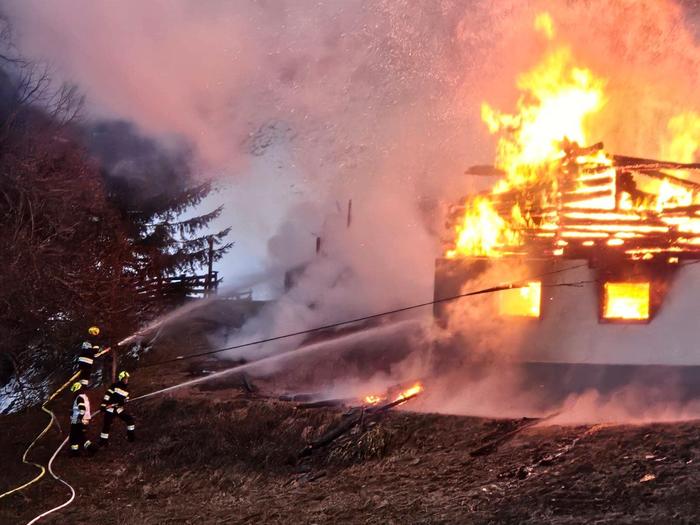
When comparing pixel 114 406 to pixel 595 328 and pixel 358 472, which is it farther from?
pixel 595 328

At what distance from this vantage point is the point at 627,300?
984cm

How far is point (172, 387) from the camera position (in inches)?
458

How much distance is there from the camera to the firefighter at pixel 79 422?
851 centimetres

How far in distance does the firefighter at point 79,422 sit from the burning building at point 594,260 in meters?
6.15

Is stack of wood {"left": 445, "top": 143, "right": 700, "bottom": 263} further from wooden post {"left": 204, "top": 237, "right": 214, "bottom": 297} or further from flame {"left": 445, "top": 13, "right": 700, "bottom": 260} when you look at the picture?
wooden post {"left": 204, "top": 237, "right": 214, "bottom": 297}

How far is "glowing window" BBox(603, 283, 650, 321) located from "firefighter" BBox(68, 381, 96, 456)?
8.60 metres

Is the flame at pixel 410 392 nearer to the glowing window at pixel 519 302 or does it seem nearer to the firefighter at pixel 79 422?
the glowing window at pixel 519 302

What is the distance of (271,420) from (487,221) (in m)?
5.52

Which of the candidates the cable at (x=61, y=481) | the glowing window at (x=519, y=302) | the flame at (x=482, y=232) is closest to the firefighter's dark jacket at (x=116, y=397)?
the cable at (x=61, y=481)

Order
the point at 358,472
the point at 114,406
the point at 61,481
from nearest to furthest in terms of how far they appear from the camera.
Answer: the point at 358,472
the point at 61,481
the point at 114,406

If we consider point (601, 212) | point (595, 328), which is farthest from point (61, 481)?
point (601, 212)

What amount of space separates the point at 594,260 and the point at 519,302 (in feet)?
4.77

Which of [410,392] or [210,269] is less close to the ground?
[210,269]

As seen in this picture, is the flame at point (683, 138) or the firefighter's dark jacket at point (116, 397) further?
the flame at point (683, 138)
